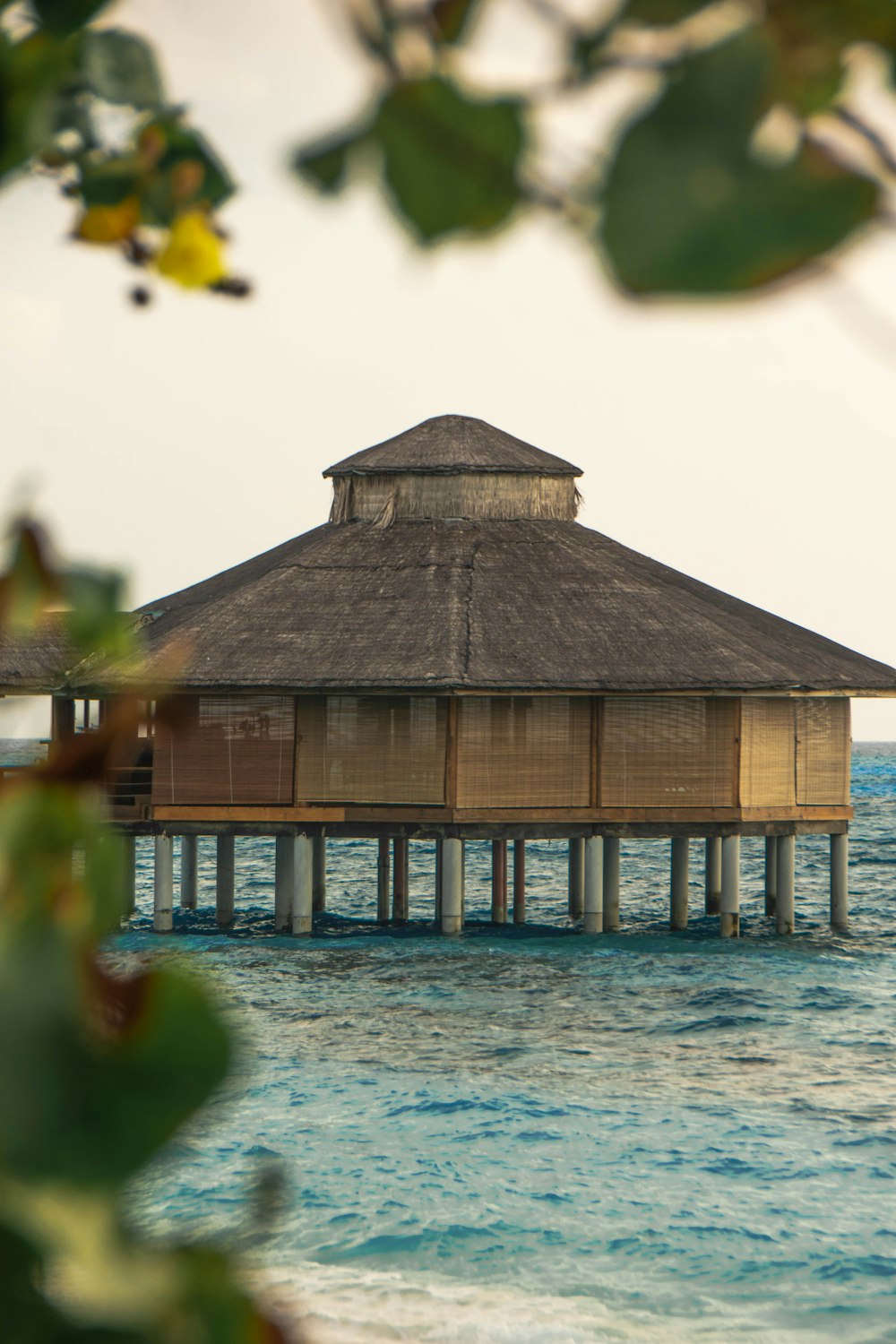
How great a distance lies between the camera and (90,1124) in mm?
669

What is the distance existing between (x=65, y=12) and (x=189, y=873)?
104ft

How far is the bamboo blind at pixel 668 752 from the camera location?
2369 centimetres

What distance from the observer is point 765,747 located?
2477 cm

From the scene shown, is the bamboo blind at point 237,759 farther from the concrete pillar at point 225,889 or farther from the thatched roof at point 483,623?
the concrete pillar at point 225,889

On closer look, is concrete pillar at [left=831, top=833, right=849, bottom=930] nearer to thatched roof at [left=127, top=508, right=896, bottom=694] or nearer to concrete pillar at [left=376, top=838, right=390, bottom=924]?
thatched roof at [left=127, top=508, right=896, bottom=694]

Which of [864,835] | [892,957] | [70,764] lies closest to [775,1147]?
[892,957]

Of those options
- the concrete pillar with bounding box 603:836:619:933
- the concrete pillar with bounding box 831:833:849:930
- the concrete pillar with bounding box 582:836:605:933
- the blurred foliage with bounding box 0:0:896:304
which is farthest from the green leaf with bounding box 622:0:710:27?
the concrete pillar with bounding box 831:833:849:930

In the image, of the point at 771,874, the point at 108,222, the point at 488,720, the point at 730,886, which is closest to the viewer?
the point at 108,222

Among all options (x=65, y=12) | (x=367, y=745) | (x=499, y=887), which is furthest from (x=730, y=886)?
(x=65, y=12)

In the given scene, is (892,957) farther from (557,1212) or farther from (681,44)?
(681,44)

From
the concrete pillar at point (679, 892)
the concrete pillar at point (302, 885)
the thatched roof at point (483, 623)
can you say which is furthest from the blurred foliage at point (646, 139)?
the concrete pillar at point (679, 892)

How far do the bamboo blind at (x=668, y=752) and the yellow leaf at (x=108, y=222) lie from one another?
22.5 metres

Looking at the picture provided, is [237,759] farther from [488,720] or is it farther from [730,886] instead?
[730,886]

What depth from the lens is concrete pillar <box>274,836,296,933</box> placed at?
2711 cm
